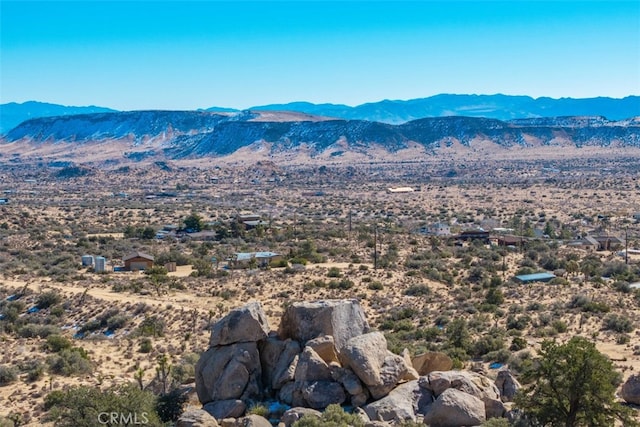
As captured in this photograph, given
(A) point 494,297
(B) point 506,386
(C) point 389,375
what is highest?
(C) point 389,375

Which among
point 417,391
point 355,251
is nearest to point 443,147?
point 355,251

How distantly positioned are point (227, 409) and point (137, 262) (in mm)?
27166

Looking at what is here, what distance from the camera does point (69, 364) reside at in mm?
22375

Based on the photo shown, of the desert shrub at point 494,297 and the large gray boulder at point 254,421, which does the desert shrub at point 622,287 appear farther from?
the large gray boulder at point 254,421

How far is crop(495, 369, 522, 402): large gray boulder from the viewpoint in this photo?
1728cm

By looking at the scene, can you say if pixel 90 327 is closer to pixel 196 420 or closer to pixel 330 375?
pixel 196 420

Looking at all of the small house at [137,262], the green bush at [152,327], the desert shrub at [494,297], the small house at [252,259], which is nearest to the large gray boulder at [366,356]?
the green bush at [152,327]

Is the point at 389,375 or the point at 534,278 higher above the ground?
the point at 389,375

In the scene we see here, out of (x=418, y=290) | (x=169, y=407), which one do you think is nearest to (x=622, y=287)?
(x=418, y=290)

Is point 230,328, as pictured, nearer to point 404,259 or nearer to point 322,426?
point 322,426

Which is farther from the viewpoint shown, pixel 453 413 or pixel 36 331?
pixel 36 331

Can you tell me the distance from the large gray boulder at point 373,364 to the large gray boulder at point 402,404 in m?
0.26

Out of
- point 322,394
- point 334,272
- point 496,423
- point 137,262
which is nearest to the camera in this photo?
point 496,423

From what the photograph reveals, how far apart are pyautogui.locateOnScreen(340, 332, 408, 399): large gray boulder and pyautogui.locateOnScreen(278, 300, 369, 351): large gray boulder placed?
36.5 inches
